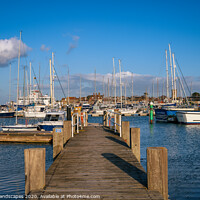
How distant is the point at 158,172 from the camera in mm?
5773

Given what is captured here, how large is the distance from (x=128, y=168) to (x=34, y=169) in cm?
278

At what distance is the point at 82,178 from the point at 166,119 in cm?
4972

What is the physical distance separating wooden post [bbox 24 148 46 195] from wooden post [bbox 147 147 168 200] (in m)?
2.49

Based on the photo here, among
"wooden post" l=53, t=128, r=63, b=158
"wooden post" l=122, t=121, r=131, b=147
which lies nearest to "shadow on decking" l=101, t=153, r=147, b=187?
"wooden post" l=53, t=128, r=63, b=158

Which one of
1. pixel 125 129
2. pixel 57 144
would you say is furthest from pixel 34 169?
pixel 125 129

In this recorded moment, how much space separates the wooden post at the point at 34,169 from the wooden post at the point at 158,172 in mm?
2491

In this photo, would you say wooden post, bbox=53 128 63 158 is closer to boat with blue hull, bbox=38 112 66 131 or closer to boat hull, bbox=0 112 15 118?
boat with blue hull, bbox=38 112 66 131

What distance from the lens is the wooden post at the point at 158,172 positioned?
5742 mm

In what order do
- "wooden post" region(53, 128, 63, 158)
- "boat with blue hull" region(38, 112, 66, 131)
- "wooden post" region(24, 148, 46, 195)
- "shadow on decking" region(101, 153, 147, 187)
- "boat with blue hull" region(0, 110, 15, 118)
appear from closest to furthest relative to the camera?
"wooden post" region(24, 148, 46, 195) < "shadow on decking" region(101, 153, 147, 187) < "wooden post" region(53, 128, 63, 158) < "boat with blue hull" region(38, 112, 66, 131) < "boat with blue hull" region(0, 110, 15, 118)

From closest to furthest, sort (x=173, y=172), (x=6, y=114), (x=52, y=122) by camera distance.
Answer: (x=173, y=172), (x=52, y=122), (x=6, y=114)

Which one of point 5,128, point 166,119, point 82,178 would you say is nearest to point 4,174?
point 82,178

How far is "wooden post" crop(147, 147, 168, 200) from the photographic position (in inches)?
226

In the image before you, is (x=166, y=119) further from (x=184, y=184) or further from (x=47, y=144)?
Answer: (x=184, y=184)

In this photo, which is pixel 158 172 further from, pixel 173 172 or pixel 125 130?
pixel 173 172
